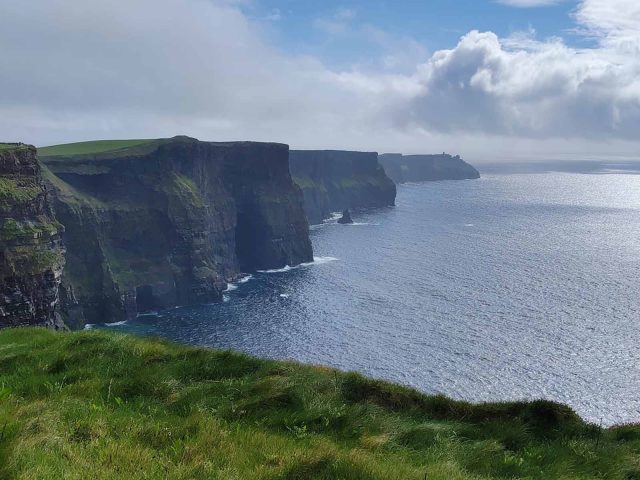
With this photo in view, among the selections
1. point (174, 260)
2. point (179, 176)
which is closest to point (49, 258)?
point (174, 260)

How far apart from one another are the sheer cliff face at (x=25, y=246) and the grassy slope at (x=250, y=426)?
2233 inches

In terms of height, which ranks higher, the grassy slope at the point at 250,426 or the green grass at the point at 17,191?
the green grass at the point at 17,191

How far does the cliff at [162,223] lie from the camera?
95.2m

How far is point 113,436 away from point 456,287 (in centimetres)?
10329

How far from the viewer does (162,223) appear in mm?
112875

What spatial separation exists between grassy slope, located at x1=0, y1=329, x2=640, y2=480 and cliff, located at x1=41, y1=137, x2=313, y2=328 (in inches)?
3256

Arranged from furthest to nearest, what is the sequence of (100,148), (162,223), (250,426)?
(100,148) → (162,223) → (250,426)

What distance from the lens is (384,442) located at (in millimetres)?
9281

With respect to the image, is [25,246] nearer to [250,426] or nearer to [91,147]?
[250,426]

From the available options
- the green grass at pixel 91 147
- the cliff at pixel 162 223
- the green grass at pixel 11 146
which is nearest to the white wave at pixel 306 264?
the cliff at pixel 162 223

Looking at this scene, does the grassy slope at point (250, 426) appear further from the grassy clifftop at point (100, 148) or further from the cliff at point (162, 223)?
the grassy clifftop at point (100, 148)

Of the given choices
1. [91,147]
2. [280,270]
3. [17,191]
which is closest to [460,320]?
[280,270]

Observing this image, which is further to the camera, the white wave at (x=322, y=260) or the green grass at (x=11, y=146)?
the white wave at (x=322, y=260)

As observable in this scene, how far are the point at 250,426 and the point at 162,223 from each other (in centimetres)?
10994
